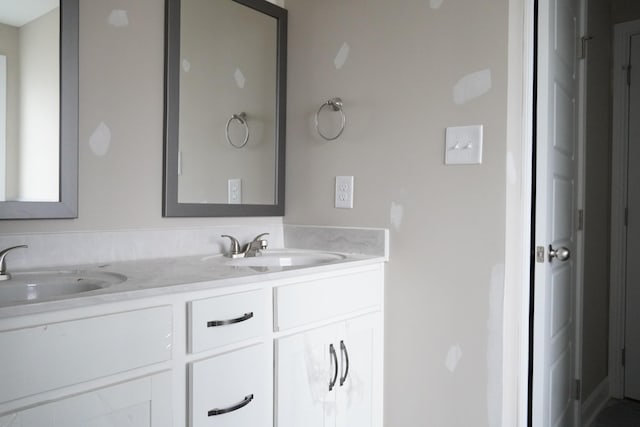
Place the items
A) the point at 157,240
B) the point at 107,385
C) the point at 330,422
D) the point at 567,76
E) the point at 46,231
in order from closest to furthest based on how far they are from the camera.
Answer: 1. the point at 107,385
2. the point at 46,231
3. the point at 330,422
4. the point at 157,240
5. the point at 567,76

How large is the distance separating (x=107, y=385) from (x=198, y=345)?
0.22 metres

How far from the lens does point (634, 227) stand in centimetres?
260

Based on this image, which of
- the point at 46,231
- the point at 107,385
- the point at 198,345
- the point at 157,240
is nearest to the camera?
the point at 107,385

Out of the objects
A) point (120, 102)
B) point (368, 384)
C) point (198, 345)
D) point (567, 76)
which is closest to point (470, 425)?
point (368, 384)

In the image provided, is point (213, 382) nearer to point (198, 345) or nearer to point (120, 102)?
point (198, 345)

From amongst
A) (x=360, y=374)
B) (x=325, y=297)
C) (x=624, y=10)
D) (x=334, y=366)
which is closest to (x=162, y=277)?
(x=325, y=297)

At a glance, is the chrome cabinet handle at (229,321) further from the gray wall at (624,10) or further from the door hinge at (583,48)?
the gray wall at (624,10)

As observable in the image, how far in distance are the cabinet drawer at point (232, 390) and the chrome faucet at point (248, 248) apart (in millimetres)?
544

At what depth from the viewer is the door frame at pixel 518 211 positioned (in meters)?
1.48

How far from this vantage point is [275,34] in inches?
80.6

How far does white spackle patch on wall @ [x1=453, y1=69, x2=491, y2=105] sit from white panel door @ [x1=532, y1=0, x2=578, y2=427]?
0.22 m

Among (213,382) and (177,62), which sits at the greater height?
(177,62)

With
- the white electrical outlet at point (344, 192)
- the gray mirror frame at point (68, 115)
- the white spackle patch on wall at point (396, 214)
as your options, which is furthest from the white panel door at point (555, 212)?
the gray mirror frame at point (68, 115)

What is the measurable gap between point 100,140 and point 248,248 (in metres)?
0.65
